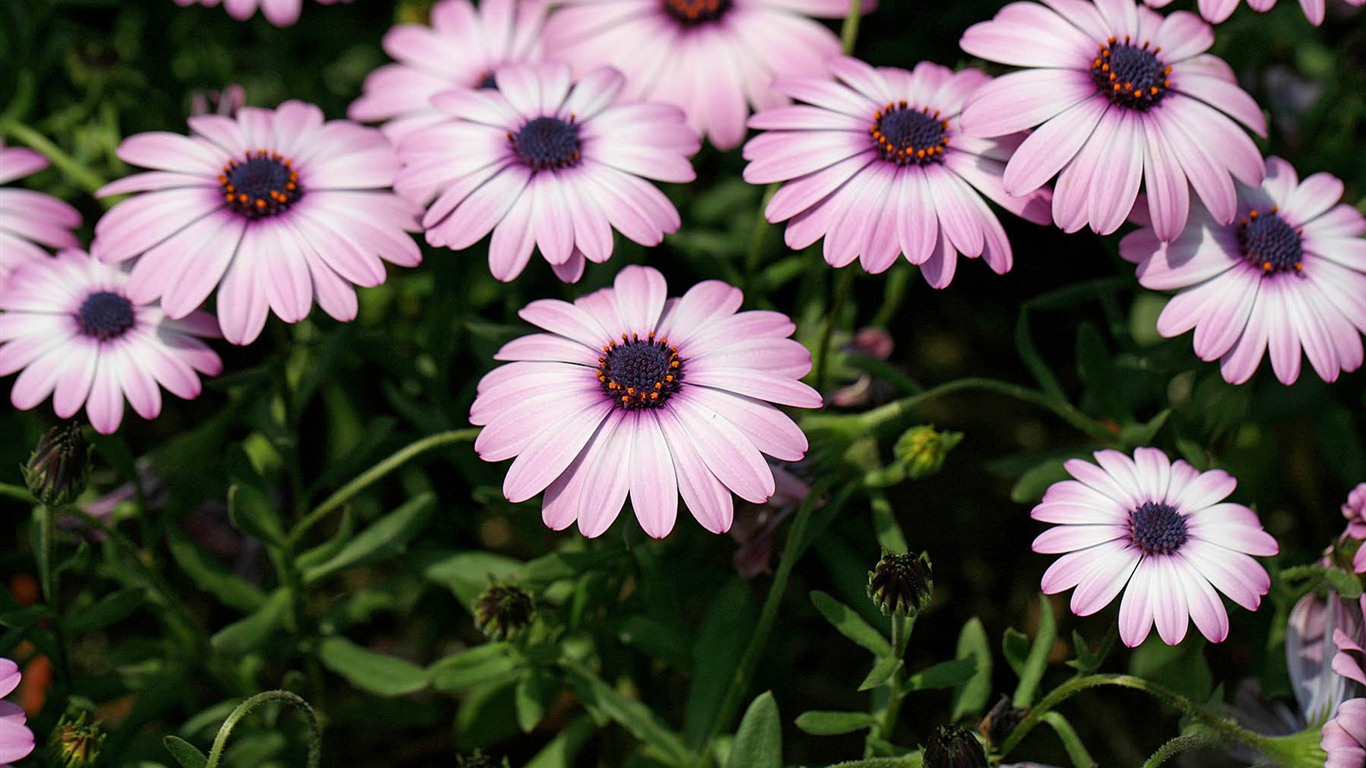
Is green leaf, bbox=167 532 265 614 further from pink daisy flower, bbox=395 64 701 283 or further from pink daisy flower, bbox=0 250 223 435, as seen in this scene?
pink daisy flower, bbox=395 64 701 283

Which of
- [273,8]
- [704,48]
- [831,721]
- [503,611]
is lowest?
[831,721]

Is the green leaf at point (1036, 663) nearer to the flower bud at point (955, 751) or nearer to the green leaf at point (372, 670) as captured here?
the flower bud at point (955, 751)

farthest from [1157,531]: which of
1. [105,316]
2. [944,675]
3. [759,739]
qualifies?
[105,316]

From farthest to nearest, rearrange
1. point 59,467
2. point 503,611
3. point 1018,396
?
point 1018,396, point 503,611, point 59,467

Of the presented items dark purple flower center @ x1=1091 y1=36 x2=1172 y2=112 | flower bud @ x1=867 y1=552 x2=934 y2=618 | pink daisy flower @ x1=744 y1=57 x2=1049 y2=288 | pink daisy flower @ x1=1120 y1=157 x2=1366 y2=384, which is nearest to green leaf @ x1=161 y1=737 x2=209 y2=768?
flower bud @ x1=867 y1=552 x2=934 y2=618

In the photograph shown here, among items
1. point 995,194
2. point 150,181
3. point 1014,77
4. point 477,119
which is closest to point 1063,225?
point 995,194

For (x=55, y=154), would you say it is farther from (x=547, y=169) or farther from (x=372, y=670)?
(x=372, y=670)
